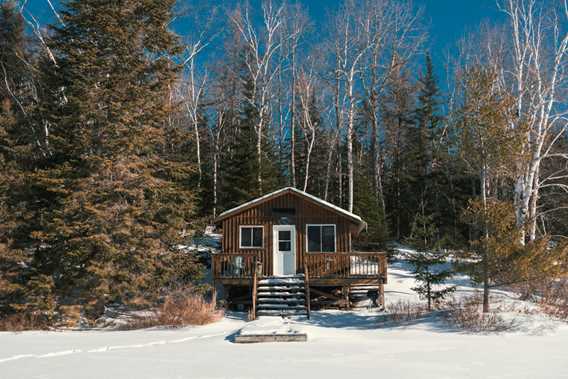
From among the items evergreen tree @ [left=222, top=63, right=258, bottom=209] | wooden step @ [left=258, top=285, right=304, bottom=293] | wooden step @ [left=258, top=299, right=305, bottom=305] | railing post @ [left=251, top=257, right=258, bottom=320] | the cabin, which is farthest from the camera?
evergreen tree @ [left=222, top=63, right=258, bottom=209]

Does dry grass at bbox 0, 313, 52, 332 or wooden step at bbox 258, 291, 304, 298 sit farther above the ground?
wooden step at bbox 258, 291, 304, 298

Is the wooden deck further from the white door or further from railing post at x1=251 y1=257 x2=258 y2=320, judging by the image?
the white door

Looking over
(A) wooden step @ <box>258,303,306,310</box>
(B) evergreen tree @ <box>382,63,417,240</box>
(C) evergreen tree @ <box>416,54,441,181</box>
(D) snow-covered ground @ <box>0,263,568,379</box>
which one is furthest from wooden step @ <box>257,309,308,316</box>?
(C) evergreen tree @ <box>416,54,441,181</box>

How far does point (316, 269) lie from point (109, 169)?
8397 millimetres

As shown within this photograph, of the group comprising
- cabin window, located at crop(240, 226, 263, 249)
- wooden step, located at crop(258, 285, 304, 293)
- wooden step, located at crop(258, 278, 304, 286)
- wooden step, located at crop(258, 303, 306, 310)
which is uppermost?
cabin window, located at crop(240, 226, 263, 249)

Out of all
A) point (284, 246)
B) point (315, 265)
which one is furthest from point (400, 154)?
point (315, 265)

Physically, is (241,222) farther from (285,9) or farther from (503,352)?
(285,9)

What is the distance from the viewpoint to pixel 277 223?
59.6 ft

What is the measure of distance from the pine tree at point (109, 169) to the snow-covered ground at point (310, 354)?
333 centimetres

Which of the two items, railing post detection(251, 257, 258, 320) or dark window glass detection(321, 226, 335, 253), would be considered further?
dark window glass detection(321, 226, 335, 253)

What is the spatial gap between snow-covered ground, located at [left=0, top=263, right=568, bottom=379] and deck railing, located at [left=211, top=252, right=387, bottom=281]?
17.2ft

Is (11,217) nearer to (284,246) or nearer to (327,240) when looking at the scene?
(284,246)

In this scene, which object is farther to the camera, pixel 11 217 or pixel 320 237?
pixel 320 237

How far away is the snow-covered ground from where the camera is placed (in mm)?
6335
